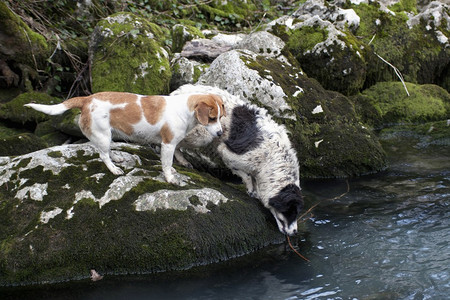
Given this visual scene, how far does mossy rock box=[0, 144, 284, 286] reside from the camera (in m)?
5.03

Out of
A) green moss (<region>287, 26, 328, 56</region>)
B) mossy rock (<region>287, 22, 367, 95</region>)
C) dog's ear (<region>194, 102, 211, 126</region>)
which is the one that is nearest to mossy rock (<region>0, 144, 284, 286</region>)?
dog's ear (<region>194, 102, 211, 126</region>)

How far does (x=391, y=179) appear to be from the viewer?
326 inches

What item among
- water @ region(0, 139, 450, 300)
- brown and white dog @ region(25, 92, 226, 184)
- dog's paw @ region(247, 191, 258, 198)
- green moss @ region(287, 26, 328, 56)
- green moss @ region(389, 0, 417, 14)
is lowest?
water @ region(0, 139, 450, 300)

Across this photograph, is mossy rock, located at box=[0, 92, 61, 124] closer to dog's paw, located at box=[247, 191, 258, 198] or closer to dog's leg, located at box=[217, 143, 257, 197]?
dog's leg, located at box=[217, 143, 257, 197]

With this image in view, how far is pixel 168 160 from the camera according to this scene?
5668 mm

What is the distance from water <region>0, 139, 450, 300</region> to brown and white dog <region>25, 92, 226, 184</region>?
1390 mm

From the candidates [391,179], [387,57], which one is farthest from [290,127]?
[387,57]

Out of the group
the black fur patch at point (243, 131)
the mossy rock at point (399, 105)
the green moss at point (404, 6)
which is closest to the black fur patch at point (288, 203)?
the black fur patch at point (243, 131)

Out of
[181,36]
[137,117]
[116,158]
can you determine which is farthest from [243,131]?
[181,36]

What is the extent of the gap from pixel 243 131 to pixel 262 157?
0.48m

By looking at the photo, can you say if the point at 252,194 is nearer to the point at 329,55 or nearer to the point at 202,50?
the point at 202,50

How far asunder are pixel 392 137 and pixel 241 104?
5436 mm

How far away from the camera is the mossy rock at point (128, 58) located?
10164 millimetres

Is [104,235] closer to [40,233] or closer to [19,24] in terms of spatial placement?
[40,233]
